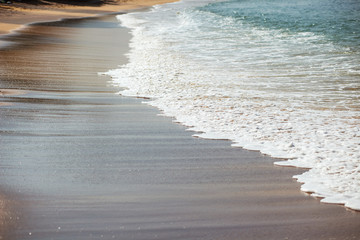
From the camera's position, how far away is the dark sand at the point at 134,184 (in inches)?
149

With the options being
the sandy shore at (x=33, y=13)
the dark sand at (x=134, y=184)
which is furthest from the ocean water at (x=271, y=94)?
the sandy shore at (x=33, y=13)

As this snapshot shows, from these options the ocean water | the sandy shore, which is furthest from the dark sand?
the sandy shore

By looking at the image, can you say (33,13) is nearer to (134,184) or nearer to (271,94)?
(271,94)

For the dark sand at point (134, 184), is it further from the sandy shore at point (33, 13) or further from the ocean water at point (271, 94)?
the sandy shore at point (33, 13)

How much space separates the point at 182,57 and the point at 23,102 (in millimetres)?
6757

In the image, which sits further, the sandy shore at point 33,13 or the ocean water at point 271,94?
the sandy shore at point 33,13

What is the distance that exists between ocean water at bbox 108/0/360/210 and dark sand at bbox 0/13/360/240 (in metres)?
0.35

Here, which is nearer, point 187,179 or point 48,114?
point 187,179

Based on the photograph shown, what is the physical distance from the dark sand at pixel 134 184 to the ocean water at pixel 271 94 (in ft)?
1.15

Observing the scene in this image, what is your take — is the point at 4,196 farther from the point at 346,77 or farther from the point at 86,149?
the point at 346,77

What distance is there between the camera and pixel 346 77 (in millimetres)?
11203

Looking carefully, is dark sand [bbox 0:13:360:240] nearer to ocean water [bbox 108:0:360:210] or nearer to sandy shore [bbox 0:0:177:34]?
ocean water [bbox 108:0:360:210]

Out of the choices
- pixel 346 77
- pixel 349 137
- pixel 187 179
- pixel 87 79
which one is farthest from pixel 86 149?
pixel 346 77

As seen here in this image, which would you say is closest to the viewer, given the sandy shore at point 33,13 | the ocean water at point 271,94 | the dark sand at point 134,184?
the dark sand at point 134,184
